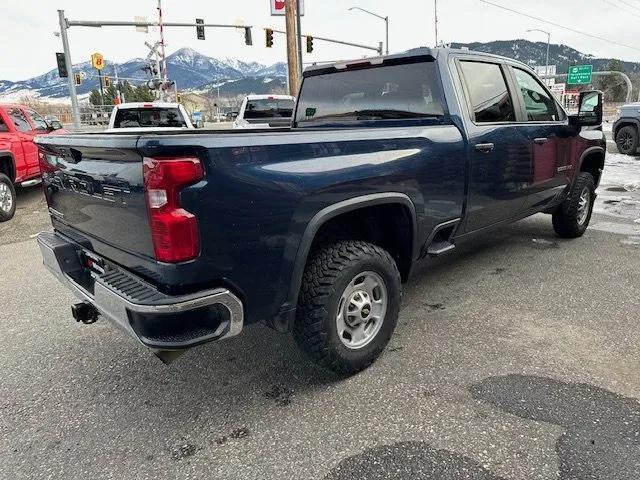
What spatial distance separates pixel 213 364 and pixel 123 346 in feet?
2.51

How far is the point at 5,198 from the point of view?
7.99 m

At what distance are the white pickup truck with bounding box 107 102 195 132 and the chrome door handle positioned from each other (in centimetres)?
766

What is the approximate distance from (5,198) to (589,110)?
8331 mm

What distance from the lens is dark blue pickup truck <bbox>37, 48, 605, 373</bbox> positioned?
7.09 feet

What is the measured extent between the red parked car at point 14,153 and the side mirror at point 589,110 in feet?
26.8

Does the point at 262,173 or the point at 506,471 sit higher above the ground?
the point at 262,173

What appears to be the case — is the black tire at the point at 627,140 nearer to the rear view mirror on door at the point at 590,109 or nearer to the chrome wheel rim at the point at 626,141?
the chrome wheel rim at the point at 626,141

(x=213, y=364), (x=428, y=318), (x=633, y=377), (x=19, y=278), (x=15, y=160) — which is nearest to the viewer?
(x=633, y=377)

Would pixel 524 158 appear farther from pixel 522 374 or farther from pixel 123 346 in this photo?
pixel 123 346

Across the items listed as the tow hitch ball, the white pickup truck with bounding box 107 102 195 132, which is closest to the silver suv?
the white pickup truck with bounding box 107 102 195 132

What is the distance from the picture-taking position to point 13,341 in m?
3.71

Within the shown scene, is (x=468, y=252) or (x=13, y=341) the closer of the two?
(x=13, y=341)

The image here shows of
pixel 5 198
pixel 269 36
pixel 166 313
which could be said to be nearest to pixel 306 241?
pixel 166 313

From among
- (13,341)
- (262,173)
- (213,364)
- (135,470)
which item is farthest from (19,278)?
(262,173)
